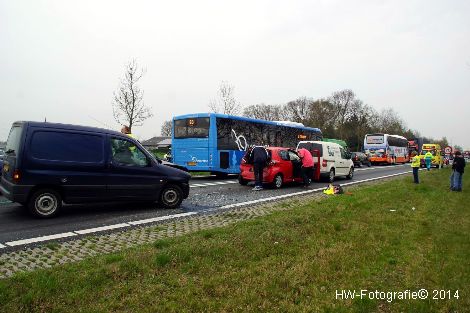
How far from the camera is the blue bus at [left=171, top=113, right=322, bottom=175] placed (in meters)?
19.2

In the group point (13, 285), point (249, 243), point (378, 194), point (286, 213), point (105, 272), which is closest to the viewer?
point (13, 285)

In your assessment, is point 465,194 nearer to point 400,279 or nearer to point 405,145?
point 400,279

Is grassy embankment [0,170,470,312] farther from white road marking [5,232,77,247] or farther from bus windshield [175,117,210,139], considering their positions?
bus windshield [175,117,210,139]

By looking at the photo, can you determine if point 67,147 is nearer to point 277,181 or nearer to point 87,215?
point 87,215

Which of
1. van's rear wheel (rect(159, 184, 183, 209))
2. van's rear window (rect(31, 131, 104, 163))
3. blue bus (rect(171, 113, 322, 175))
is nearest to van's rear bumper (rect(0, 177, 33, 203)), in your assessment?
van's rear window (rect(31, 131, 104, 163))

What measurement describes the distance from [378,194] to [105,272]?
1025 cm

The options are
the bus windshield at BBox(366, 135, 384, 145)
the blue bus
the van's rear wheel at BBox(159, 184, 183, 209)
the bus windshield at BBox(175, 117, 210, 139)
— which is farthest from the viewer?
the bus windshield at BBox(366, 135, 384, 145)

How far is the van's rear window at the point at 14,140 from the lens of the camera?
8133 millimetres

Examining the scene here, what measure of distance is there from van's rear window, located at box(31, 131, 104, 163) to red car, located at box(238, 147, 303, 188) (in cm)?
764

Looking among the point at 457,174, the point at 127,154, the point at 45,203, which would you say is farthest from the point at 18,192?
the point at 457,174

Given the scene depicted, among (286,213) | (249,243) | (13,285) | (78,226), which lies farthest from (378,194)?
(13,285)

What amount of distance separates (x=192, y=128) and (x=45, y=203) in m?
11.9

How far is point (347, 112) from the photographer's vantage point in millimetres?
81688

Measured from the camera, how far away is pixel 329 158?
1894 cm
